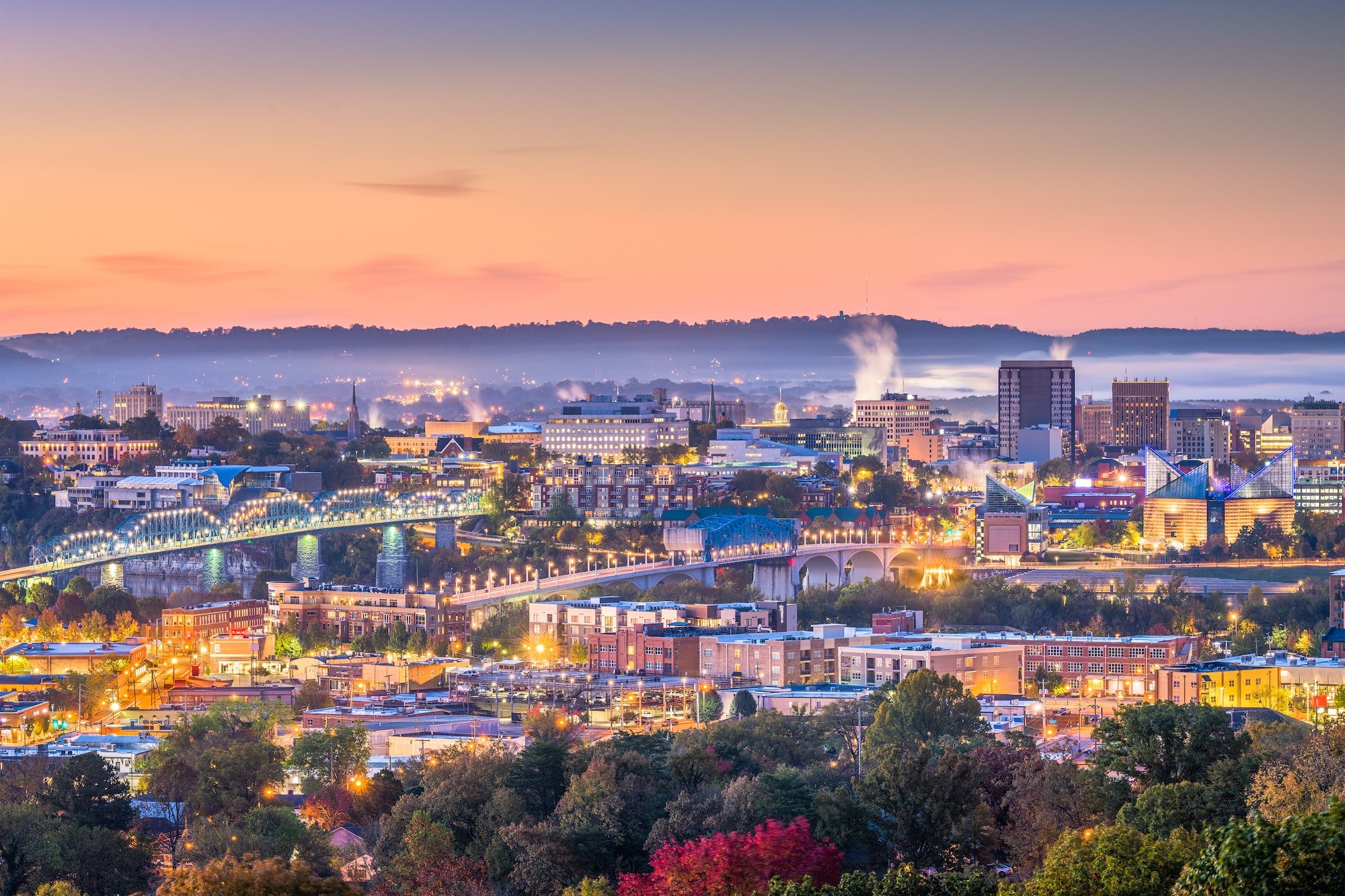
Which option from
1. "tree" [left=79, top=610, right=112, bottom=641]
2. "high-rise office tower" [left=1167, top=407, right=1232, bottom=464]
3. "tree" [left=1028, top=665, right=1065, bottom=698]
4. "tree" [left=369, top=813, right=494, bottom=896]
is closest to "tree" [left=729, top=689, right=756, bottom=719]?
"tree" [left=1028, top=665, right=1065, bottom=698]

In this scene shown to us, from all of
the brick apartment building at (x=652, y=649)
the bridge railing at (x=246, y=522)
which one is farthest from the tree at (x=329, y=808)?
the bridge railing at (x=246, y=522)

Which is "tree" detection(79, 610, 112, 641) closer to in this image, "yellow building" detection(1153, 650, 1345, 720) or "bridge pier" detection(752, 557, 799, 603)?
"bridge pier" detection(752, 557, 799, 603)

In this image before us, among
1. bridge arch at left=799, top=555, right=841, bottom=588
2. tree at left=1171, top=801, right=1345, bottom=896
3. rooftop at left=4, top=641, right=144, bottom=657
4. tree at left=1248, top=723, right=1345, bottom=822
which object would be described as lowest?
bridge arch at left=799, top=555, right=841, bottom=588

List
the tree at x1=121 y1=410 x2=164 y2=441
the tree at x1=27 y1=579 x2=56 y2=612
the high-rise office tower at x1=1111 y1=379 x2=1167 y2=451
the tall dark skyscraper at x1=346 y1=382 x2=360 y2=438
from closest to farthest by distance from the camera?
the tree at x1=27 y1=579 x2=56 y2=612 < the tree at x1=121 y1=410 x2=164 y2=441 < the tall dark skyscraper at x1=346 y1=382 x2=360 y2=438 < the high-rise office tower at x1=1111 y1=379 x2=1167 y2=451

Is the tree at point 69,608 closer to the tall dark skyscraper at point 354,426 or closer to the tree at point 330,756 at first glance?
the tree at point 330,756

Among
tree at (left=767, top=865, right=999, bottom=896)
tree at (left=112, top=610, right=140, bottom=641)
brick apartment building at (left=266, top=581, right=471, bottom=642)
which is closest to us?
tree at (left=767, top=865, right=999, bottom=896)

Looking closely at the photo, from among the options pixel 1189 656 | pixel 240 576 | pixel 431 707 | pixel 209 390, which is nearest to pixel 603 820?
pixel 431 707

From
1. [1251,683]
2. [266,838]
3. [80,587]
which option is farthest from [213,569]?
[266,838]

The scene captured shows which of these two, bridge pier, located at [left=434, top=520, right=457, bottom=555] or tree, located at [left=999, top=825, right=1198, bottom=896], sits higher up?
tree, located at [left=999, top=825, right=1198, bottom=896]
